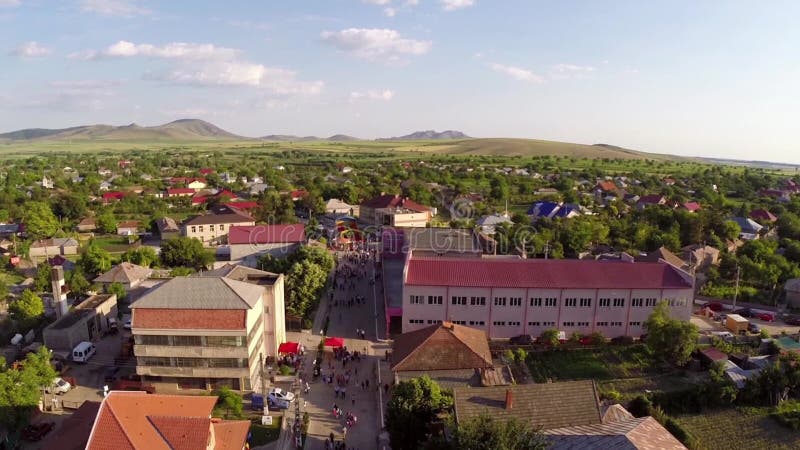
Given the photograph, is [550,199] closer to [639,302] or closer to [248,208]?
[248,208]

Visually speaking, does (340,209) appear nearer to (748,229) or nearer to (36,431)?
(748,229)

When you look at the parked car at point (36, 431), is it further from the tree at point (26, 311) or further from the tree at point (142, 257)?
the tree at point (142, 257)

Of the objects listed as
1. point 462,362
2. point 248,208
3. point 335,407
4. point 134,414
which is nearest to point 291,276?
point 335,407

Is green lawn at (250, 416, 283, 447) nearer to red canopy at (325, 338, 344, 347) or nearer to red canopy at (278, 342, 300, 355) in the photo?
red canopy at (278, 342, 300, 355)

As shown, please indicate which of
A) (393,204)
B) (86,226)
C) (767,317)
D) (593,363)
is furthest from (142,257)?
(767,317)

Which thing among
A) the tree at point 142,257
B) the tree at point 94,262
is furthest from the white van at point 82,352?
the tree at point 142,257

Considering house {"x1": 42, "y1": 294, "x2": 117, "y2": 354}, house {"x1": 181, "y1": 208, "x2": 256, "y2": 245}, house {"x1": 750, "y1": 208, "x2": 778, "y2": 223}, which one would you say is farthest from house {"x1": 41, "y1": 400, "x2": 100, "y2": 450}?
house {"x1": 750, "y1": 208, "x2": 778, "y2": 223}
